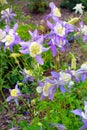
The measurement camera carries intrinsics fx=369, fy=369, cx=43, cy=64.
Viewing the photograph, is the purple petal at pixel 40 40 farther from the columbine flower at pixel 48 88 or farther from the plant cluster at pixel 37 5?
the plant cluster at pixel 37 5

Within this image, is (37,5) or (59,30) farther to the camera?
(37,5)

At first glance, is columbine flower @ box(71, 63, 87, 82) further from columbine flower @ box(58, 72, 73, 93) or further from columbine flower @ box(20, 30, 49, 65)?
columbine flower @ box(20, 30, 49, 65)

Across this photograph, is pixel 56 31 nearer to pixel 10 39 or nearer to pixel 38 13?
pixel 10 39

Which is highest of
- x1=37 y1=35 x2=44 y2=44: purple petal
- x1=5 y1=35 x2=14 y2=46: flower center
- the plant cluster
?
the plant cluster

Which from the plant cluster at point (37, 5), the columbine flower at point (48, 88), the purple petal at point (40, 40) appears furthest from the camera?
the plant cluster at point (37, 5)

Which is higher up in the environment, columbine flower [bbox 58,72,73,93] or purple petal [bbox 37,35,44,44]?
purple petal [bbox 37,35,44,44]

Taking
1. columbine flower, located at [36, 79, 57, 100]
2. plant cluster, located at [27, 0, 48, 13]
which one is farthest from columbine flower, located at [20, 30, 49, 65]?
plant cluster, located at [27, 0, 48, 13]

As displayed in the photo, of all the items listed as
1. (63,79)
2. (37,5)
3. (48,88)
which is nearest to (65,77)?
(63,79)

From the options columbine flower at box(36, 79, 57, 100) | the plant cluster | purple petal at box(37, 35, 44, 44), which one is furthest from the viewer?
the plant cluster

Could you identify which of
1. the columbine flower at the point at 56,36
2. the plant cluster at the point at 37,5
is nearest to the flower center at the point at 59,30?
the columbine flower at the point at 56,36

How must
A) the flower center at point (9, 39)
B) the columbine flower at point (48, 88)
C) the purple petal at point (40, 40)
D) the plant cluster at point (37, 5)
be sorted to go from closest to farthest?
the columbine flower at point (48, 88) → the purple petal at point (40, 40) → the flower center at point (9, 39) → the plant cluster at point (37, 5)

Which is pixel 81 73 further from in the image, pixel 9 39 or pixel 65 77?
pixel 9 39

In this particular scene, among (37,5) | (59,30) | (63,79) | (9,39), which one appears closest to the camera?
(63,79)
